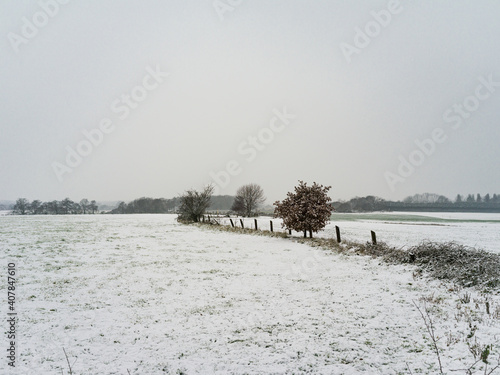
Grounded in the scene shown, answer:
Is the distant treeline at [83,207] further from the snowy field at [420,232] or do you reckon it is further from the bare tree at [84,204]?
the snowy field at [420,232]

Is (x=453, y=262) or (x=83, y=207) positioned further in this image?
(x=83, y=207)

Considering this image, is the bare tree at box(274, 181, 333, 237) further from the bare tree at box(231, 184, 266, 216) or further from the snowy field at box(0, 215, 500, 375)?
the bare tree at box(231, 184, 266, 216)

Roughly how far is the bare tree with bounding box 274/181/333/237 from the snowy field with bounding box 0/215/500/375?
10038mm

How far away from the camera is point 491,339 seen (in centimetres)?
650

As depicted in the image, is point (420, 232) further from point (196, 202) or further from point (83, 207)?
point (83, 207)

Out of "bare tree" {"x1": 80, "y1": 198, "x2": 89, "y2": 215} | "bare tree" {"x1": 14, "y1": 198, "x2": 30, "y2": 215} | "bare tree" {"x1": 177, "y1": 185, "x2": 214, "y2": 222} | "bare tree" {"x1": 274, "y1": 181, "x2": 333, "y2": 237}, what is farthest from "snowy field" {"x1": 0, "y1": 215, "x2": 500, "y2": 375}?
"bare tree" {"x1": 80, "y1": 198, "x2": 89, "y2": 215}

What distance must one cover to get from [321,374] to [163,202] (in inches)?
6041

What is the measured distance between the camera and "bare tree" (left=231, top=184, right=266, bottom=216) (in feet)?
275

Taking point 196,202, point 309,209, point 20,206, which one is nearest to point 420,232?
point 309,209

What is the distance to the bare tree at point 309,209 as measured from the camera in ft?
82.5

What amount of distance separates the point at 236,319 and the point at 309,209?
1770 cm

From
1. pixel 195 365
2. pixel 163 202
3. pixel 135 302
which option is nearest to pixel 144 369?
pixel 195 365

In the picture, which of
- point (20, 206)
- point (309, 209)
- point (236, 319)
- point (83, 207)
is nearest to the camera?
point (236, 319)

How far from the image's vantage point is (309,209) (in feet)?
82.2
